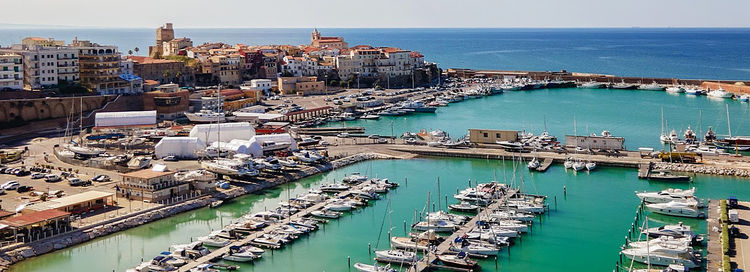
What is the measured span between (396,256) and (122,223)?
10993 millimetres

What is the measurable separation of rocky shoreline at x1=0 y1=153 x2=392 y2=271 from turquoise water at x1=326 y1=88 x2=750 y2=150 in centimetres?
1682

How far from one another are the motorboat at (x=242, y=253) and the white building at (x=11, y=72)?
32.9 m

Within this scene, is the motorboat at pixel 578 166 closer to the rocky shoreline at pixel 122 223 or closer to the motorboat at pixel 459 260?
the rocky shoreline at pixel 122 223

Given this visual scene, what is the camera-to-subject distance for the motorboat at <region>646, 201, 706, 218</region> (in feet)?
92.8

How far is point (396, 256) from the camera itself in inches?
938

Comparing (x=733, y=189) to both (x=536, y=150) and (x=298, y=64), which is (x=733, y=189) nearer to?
(x=536, y=150)

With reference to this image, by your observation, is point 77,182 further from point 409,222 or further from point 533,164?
point 533,164

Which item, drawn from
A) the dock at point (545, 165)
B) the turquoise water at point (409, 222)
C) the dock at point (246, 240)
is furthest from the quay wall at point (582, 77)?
the dock at point (246, 240)

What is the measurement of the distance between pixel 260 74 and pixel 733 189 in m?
51.5

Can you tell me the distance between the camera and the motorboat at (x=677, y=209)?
2828cm

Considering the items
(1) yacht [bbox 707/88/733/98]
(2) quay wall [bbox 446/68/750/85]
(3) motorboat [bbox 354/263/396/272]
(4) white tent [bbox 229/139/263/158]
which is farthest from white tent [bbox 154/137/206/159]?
(2) quay wall [bbox 446/68/750/85]

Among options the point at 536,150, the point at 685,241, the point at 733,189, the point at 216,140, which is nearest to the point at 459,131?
the point at 536,150

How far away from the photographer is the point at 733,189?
3319 centimetres

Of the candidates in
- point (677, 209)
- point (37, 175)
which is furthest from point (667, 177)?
point (37, 175)
